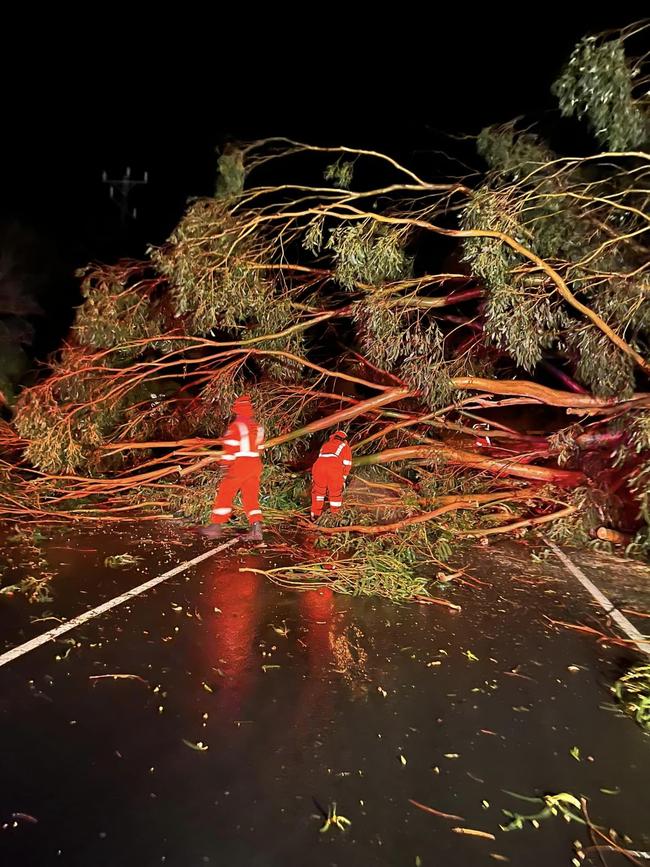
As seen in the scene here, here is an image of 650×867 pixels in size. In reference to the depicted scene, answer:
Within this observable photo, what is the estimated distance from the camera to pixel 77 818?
270cm

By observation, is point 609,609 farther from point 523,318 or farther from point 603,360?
point 523,318

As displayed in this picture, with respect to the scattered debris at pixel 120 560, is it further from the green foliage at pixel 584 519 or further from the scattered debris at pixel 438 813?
the green foliage at pixel 584 519

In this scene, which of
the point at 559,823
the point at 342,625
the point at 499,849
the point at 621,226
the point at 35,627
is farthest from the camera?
the point at 621,226

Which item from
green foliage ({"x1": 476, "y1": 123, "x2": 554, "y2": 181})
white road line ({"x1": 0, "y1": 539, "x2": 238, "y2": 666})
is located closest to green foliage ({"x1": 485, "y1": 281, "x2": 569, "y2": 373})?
green foliage ({"x1": 476, "y1": 123, "x2": 554, "y2": 181})

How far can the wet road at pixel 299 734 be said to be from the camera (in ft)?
8.76

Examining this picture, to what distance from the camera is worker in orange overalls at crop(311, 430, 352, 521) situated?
8883 mm

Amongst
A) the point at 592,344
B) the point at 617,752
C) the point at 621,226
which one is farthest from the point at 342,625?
the point at 621,226

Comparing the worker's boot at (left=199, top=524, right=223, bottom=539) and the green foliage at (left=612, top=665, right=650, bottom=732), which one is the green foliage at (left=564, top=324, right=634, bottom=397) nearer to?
the green foliage at (left=612, top=665, right=650, bottom=732)

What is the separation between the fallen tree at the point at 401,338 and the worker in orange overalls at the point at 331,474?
1.10 feet

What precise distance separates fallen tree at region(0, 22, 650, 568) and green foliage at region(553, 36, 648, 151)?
2cm

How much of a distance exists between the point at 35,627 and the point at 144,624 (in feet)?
2.55

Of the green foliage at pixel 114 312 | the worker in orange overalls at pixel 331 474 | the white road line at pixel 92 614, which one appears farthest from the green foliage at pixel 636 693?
the green foliage at pixel 114 312

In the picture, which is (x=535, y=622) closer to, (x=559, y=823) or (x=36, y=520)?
(x=559, y=823)

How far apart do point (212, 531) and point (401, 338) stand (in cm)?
364
